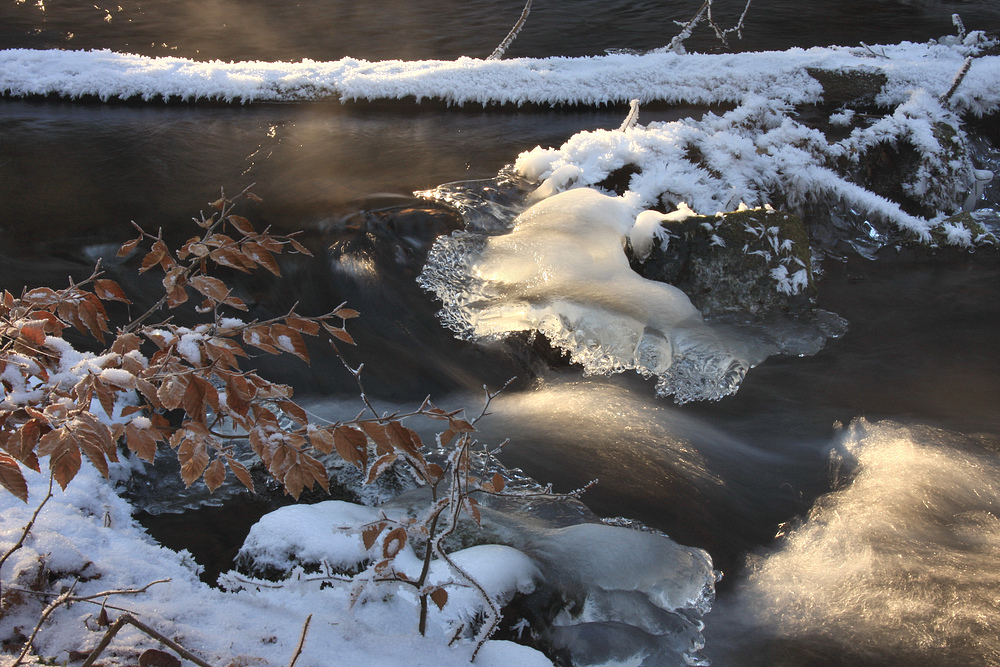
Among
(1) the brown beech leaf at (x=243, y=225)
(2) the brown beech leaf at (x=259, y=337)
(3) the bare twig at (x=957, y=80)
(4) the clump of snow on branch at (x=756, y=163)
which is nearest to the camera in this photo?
(2) the brown beech leaf at (x=259, y=337)

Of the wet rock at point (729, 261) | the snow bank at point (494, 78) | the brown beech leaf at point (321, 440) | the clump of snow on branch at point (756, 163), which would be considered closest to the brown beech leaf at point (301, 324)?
the brown beech leaf at point (321, 440)

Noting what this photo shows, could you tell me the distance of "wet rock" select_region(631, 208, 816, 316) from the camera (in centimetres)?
488

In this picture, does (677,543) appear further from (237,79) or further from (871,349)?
(237,79)

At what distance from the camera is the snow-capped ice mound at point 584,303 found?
4371 millimetres

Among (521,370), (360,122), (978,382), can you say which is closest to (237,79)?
(360,122)

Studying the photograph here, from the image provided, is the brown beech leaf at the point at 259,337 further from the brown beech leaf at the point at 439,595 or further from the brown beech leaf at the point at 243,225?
the brown beech leaf at the point at 439,595

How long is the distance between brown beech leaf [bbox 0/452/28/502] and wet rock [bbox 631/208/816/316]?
14.1 feet

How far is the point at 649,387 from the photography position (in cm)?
423

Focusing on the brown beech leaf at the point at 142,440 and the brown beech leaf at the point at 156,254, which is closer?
the brown beech leaf at the point at 142,440

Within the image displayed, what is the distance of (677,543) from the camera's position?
3.11m

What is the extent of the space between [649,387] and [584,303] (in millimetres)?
798

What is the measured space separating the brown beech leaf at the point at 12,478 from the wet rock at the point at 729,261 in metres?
4.31

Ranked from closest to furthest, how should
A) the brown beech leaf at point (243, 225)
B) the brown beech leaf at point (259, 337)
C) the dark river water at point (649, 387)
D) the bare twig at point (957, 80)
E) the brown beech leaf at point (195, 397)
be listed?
the brown beech leaf at point (195, 397) → the brown beech leaf at point (259, 337) → the brown beech leaf at point (243, 225) → the dark river water at point (649, 387) → the bare twig at point (957, 80)

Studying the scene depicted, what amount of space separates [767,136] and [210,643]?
673 centimetres
